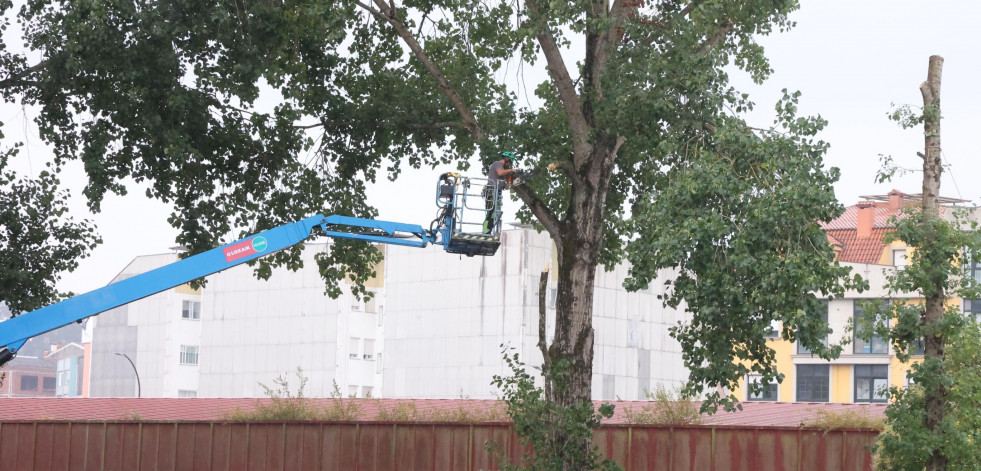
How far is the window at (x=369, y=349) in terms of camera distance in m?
100

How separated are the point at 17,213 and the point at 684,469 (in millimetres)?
14937

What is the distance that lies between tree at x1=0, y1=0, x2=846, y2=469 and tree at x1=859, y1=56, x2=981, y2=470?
146 centimetres

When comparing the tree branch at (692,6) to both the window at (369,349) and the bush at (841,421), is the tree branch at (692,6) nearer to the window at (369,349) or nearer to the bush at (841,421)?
the bush at (841,421)

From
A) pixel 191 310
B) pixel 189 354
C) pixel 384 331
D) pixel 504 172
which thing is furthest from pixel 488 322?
pixel 504 172

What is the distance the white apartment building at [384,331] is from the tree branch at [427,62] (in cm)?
6057

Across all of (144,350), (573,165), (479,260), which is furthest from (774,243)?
(144,350)

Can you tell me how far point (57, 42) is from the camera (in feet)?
80.7

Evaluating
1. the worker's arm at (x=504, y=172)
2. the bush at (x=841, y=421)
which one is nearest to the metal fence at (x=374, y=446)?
the bush at (x=841, y=421)

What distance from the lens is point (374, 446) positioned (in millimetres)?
28578

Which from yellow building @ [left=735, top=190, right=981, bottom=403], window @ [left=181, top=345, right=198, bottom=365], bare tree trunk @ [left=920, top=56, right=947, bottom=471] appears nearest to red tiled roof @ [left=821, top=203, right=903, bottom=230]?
yellow building @ [left=735, top=190, right=981, bottom=403]

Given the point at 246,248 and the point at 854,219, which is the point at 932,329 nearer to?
the point at 246,248

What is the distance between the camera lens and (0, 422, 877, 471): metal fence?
24469 mm

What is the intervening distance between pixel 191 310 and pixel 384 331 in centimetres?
1931

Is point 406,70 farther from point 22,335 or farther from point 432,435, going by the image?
point 22,335
